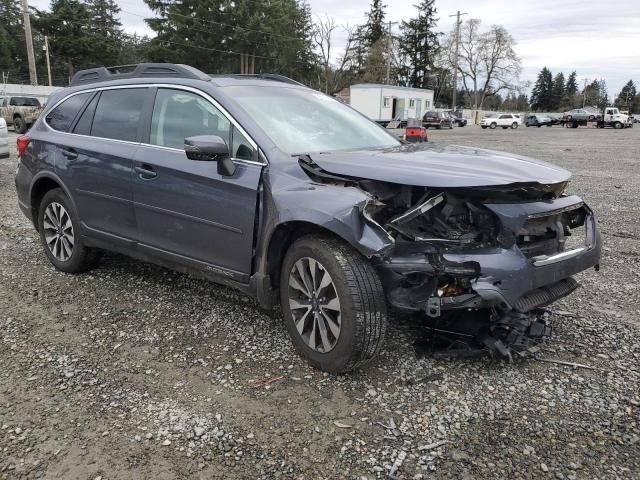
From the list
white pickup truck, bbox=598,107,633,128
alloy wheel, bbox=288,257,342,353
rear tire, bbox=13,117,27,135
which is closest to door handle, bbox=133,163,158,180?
alloy wheel, bbox=288,257,342,353

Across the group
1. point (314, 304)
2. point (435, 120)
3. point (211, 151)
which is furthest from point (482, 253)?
point (435, 120)

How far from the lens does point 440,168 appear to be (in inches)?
121

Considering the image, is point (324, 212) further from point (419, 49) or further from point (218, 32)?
point (419, 49)

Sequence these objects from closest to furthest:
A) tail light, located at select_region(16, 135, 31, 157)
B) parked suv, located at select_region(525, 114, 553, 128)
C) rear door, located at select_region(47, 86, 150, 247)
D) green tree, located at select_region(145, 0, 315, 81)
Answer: rear door, located at select_region(47, 86, 150, 247) < tail light, located at select_region(16, 135, 31, 157) < green tree, located at select_region(145, 0, 315, 81) < parked suv, located at select_region(525, 114, 553, 128)

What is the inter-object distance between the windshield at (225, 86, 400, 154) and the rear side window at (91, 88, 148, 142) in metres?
0.92

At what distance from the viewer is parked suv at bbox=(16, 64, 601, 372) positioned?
292 cm

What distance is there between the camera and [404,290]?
3.05m

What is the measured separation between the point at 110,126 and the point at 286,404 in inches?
110

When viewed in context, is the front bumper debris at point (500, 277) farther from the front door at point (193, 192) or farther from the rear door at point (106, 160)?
the rear door at point (106, 160)

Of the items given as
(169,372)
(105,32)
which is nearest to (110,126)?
(169,372)

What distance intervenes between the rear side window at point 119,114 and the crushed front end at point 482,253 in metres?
2.14

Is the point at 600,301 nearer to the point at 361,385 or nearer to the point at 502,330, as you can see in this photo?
the point at 502,330

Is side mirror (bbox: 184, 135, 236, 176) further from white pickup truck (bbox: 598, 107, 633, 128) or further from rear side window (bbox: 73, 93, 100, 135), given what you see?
white pickup truck (bbox: 598, 107, 633, 128)

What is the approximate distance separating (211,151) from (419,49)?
8337 centimetres
